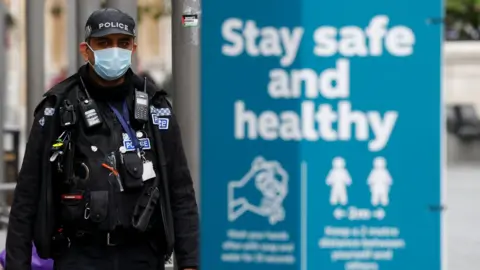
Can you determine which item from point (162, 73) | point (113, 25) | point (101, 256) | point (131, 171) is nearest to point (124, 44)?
point (113, 25)

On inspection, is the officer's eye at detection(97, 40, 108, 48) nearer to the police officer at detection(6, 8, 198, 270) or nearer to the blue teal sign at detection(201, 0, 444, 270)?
the police officer at detection(6, 8, 198, 270)

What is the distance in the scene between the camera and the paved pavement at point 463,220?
432 inches

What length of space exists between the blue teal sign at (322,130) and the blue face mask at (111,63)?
1.42 m

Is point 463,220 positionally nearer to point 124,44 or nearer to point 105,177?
point 124,44

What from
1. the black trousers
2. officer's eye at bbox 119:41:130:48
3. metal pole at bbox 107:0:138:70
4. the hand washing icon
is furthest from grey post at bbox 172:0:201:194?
the hand washing icon

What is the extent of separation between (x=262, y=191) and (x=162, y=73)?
51.6m

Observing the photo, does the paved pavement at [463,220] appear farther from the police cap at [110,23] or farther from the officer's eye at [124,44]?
the police cap at [110,23]

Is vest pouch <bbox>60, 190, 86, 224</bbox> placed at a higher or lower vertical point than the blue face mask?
lower

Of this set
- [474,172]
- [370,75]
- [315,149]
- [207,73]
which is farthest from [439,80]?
[474,172]

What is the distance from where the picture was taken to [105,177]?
4398 millimetres

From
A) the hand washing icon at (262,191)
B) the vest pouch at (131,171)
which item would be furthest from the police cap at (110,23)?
the hand washing icon at (262,191)

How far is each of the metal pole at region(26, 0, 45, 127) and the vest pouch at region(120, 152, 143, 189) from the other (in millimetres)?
10092

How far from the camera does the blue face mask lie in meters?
4.52

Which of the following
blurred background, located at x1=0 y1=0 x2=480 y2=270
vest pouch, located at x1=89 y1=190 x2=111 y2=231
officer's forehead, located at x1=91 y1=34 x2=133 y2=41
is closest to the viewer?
vest pouch, located at x1=89 y1=190 x2=111 y2=231
